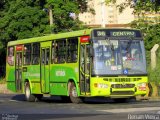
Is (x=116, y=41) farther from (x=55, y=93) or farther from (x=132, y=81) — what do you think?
(x=55, y=93)

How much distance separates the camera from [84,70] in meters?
22.1

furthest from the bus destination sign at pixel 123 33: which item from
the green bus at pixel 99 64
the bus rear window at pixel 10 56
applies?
the bus rear window at pixel 10 56

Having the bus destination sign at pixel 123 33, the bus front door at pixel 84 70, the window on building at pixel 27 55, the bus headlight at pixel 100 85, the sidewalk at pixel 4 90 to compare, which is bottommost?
the sidewalk at pixel 4 90

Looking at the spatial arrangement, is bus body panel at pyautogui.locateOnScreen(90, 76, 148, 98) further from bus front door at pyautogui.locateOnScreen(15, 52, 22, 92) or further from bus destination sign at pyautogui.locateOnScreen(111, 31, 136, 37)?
bus front door at pyautogui.locateOnScreen(15, 52, 22, 92)

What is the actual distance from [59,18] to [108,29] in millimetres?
20638

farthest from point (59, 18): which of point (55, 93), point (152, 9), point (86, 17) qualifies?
point (86, 17)

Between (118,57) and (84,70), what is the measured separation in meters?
1.46

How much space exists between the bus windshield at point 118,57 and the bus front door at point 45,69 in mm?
4133

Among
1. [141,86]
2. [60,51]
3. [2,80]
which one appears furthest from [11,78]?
[2,80]

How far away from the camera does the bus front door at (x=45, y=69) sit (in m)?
25.3

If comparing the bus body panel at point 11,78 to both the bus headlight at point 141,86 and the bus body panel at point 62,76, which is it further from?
the bus headlight at point 141,86

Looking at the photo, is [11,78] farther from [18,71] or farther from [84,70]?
[84,70]

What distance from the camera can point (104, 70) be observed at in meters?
21.7

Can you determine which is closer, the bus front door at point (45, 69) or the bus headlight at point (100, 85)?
the bus headlight at point (100, 85)
